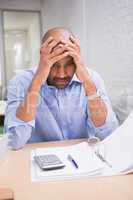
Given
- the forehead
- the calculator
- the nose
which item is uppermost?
the forehead

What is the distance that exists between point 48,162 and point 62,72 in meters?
0.43

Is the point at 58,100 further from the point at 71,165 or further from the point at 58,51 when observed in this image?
the point at 71,165

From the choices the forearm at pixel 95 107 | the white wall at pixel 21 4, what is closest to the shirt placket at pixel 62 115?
the forearm at pixel 95 107

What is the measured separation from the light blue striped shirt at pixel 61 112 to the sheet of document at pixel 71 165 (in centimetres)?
18

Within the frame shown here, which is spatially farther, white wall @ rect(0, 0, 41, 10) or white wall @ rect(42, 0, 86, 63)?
white wall @ rect(0, 0, 41, 10)

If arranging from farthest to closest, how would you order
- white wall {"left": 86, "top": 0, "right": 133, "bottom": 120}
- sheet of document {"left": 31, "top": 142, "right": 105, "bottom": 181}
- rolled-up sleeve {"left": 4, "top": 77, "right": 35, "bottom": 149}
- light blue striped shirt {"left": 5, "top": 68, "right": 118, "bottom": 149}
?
white wall {"left": 86, "top": 0, "right": 133, "bottom": 120} < light blue striped shirt {"left": 5, "top": 68, "right": 118, "bottom": 149} < rolled-up sleeve {"left": 4, "top": 77, "right": 35, "bottom": 149} < sheet of document {"left": 31, "top": 142, "right": 105, "bottom": 181}

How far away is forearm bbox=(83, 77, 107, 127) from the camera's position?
3.84ft

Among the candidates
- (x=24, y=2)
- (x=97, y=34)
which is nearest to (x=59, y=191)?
(x=97, y=34)

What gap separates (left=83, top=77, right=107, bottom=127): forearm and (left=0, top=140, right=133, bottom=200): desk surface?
16.0 inches

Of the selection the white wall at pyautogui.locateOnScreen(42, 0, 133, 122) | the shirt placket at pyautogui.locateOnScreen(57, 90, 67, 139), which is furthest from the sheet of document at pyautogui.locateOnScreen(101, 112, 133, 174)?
the white wall at pyautogui.locateOnScreen(42, 0, 133, 122)

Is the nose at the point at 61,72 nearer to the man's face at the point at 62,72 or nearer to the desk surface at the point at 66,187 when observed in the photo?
the man's face at the point at 62,72

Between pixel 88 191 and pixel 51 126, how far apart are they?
0.54 meters

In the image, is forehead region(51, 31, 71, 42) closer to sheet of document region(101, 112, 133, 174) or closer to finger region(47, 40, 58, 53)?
finger region(47, 40, 58, 53)

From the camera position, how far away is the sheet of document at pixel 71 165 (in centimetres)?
79
